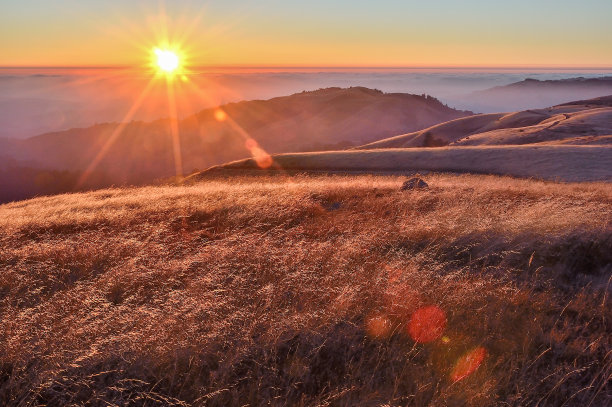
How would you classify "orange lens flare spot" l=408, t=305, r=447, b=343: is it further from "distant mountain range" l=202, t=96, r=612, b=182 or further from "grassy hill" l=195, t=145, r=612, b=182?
"grassy hill" l=195, t=145, r=612, b=182

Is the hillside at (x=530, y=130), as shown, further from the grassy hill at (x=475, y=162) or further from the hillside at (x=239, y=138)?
the hillside at (x=239, y=138)

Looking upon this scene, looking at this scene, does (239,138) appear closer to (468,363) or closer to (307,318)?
(307,318)

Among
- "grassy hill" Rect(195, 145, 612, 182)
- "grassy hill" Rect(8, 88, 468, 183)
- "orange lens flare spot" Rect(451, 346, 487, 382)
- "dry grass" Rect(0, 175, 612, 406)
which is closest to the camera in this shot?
"dry grass" Rect(0, 175, 612, 406)

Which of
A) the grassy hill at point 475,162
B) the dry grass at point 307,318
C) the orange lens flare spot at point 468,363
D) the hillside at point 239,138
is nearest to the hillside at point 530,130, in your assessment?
the grassy hill at point 475,162

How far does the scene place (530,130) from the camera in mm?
48719

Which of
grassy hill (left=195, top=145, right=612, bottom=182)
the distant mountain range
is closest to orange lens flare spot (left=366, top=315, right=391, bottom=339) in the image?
the distant mountain range

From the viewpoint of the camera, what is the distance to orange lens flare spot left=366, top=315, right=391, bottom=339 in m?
3.86

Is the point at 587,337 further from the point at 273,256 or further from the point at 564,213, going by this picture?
the point at 564,213

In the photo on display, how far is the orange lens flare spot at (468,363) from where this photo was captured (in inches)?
135

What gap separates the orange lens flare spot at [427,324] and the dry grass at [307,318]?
0.08m

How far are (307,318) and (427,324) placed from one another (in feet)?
4.14

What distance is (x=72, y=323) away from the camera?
3859 mm

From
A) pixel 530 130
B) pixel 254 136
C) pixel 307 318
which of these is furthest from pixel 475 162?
pixel 254 136

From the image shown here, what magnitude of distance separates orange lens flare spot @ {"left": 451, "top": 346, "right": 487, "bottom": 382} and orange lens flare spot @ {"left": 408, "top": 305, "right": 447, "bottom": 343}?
0.32m
